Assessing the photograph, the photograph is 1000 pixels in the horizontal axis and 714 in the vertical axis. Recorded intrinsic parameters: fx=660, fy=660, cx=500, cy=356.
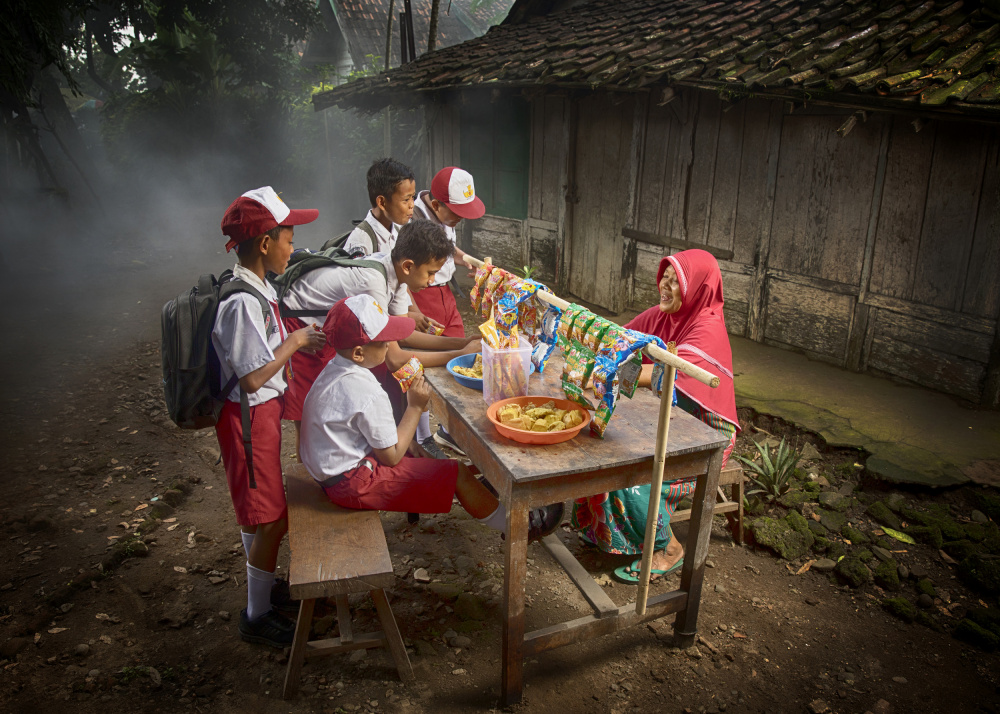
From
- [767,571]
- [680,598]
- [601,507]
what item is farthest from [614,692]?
[767,571]

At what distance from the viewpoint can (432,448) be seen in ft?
14.9

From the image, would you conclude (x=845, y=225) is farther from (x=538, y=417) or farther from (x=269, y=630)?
(x=269, y=630)

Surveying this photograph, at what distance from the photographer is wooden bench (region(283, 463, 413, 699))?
2.57 meters

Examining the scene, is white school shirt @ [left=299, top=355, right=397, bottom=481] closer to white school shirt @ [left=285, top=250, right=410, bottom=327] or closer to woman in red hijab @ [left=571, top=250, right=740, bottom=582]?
white school shirt @ [left=285, top=250, right=410, bottom=327]

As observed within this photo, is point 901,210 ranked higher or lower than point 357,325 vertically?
higher

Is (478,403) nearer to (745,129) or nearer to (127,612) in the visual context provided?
(127,612)

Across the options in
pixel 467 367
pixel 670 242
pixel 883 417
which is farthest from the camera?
pixel 670 242

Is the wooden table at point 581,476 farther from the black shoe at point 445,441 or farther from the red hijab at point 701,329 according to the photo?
the black shoe at point 445,441

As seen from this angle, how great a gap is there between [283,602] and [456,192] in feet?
8.95

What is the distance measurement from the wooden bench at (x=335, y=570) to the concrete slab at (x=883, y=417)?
3502mm

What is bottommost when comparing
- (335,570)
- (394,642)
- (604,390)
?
(394,642)

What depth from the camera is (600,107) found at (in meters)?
8.65

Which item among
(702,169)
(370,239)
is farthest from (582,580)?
(702,169)

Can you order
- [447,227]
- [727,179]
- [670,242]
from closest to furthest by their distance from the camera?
[447,227]
[727,179]
[670,242]
